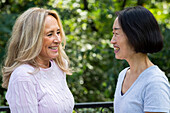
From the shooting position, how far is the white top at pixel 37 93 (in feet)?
5.07

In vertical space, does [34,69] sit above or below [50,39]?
below

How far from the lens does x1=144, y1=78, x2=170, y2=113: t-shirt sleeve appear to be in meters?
1.20

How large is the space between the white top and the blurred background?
1602mm

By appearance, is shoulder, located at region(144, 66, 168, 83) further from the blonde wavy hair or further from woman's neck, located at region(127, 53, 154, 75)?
the blonde wavy hair

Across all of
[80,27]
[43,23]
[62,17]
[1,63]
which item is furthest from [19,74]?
[80,27]

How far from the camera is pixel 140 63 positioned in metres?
1.41

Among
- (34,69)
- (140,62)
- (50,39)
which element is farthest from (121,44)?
(34,69)

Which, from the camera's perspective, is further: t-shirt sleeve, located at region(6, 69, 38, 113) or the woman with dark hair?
t-shirt sleeve, located at region(6, 69, 38, 113)

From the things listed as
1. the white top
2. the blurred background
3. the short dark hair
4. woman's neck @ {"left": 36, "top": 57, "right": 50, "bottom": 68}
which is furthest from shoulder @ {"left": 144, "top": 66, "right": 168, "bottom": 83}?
the blurred background

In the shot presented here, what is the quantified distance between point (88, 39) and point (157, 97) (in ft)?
9.21

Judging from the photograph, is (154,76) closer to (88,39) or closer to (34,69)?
(34,69)

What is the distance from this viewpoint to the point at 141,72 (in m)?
1.38

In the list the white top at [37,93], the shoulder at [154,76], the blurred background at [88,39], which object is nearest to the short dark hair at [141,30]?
the shoulder at [154,76]

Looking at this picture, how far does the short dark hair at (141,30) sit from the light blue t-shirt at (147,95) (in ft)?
0.46
